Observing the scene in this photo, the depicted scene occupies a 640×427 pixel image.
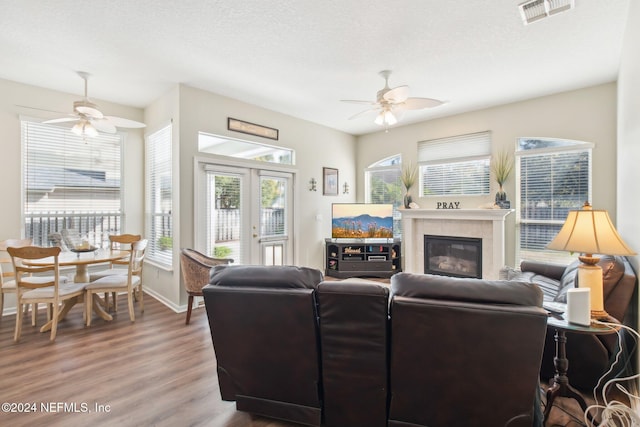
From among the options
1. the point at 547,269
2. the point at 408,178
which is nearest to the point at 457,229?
the point at 408,178

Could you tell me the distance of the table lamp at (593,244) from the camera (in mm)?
1830

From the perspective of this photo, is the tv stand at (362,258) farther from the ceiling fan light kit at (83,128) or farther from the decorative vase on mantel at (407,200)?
the ceiling fan light kit at (83,128)

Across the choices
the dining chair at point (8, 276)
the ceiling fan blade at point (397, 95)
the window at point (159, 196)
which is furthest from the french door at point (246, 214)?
the ceiling fan blade at point (397, 95)

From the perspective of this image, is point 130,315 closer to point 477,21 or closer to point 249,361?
point 249,361

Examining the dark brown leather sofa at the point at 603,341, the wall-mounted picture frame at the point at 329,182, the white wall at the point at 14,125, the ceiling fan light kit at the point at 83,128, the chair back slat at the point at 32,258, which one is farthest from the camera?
the wall-mounted picture frame at the point at 329,182

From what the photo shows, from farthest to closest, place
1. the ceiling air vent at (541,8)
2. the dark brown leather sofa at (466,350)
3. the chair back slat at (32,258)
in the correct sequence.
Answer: the chair back slat at (32,258) → the ceiling air vent at (541,8) → the dark brown leather sofa at (466,350)

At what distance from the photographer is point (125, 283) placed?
11.7ft

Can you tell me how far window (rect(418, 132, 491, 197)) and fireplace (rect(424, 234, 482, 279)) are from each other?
0.82 metres

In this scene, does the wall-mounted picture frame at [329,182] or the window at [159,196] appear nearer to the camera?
the window at [159,196]

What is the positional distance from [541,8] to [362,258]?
4223 millimetres

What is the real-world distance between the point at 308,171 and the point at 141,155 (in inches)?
109

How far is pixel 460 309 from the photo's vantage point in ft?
4.73

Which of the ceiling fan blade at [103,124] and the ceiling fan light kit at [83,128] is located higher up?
the ceiling fan blade at [103,124]

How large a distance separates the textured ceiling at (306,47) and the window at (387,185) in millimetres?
1962
